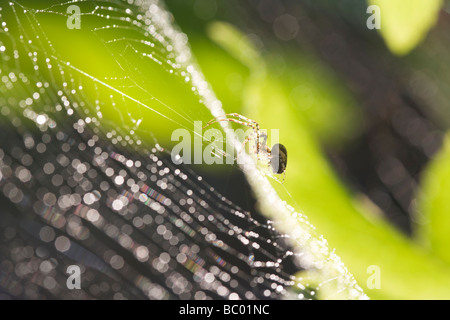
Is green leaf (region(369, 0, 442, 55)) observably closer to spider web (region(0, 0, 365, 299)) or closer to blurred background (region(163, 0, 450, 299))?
blurred background (region(163, 0, 450, 299))

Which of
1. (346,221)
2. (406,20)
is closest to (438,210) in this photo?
(346,221)

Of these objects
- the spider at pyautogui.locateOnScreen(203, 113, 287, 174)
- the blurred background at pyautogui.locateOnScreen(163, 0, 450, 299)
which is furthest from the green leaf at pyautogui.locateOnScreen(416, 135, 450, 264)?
the spider at pyautogui.locateOnScreen(203, 113, 287, 174)

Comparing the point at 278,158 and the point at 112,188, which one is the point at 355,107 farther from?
the point at 112,188

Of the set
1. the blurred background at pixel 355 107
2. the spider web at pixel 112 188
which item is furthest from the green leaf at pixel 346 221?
the spider web at pixel 112 188

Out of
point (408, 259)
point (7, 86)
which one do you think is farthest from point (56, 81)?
point (408, 259)

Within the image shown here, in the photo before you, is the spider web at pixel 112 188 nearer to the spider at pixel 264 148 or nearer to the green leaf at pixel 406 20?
the spider at pixel 264 148

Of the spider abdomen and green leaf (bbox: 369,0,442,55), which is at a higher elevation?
green leaf (bbox: 369,0,442,55)
